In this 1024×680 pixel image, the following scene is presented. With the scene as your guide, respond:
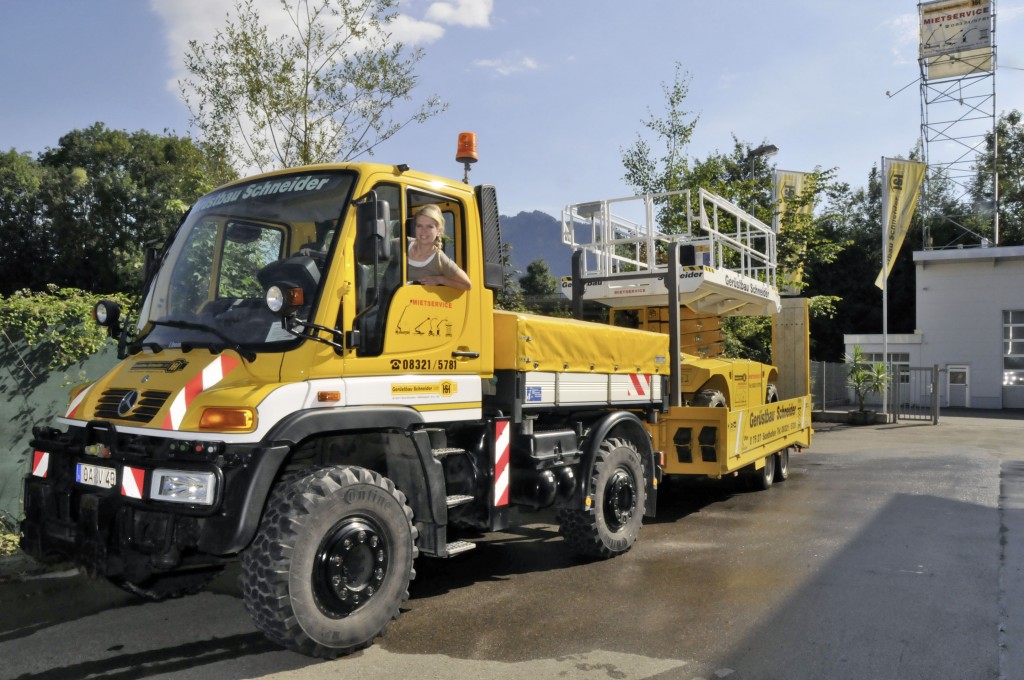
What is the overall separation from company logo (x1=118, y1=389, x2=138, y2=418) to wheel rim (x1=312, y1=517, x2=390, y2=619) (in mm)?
1308

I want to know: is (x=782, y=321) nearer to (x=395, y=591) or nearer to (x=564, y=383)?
(x=564, y=383)

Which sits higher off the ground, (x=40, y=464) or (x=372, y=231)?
(x=372, y=231)

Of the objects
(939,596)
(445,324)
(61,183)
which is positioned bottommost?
(939,596)

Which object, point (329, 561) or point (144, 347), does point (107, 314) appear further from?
point (329, 561)

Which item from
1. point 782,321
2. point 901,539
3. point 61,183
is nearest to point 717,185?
point 782,321

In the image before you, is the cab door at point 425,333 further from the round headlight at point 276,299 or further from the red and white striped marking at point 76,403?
the red and white striped marking at point 76,403

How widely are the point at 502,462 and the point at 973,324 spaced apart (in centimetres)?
3385

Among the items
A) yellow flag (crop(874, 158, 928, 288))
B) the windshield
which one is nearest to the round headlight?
the windshield

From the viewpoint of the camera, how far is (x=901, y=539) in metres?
7.55

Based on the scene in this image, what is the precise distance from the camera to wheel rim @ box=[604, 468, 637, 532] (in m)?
6.77

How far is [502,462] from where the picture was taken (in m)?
5.67

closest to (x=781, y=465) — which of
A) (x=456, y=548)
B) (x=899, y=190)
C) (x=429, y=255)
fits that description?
(x=456, y=548)

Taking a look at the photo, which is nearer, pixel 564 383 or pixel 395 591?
pixel 395 591

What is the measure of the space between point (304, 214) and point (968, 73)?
37.6 m
